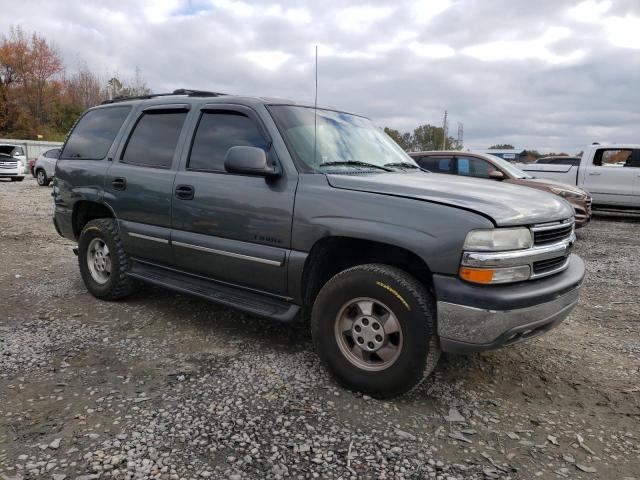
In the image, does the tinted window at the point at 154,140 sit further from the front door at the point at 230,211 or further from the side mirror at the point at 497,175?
the side mirror at the point at 497,175

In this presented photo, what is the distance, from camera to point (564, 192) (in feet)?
29.0

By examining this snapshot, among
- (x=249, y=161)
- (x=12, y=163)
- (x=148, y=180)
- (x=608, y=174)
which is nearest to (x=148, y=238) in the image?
(x=148, y=180)

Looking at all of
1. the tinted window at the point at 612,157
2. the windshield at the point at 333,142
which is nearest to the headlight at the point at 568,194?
the tinted window at the point at 612,157

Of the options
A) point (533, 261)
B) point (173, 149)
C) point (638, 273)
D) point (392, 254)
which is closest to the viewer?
point (533, 261)

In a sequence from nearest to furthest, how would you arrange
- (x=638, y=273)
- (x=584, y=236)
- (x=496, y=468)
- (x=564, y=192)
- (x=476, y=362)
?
(x=496, y=468) < (x=476, y=362) < (x=638, y=273) < (x=564, y=192) < (x=584, y=236)

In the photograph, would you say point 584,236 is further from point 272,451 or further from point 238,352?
point 272,451

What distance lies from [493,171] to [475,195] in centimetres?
652

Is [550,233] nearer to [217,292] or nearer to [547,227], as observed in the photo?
[547,227]

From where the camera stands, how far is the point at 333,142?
144 inches

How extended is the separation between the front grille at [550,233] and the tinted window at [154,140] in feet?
9.31

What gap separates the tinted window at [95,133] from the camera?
469 cm

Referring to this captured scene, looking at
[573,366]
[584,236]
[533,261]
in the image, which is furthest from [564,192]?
[533,261]

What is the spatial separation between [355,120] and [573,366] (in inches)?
101

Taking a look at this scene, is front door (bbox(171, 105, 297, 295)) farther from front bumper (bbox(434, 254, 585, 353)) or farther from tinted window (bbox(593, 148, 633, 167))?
tinted window (bbox(593, 148, 633, 167))
